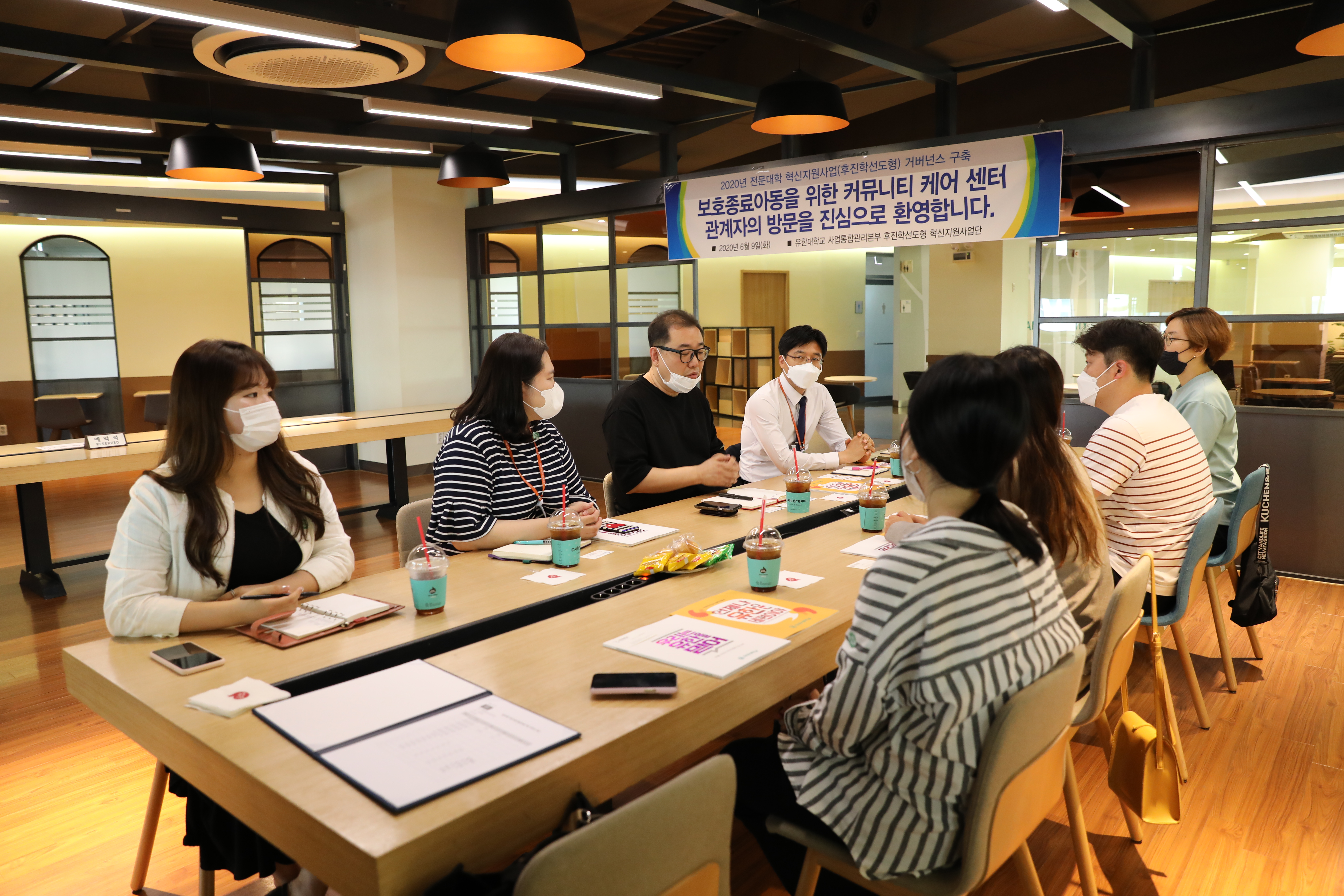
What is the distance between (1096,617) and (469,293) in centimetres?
780

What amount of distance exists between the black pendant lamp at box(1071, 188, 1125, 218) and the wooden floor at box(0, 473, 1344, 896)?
95.4 inches

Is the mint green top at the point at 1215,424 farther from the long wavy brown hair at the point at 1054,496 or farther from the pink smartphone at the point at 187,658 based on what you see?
the pink smartphone at the point at 187,658

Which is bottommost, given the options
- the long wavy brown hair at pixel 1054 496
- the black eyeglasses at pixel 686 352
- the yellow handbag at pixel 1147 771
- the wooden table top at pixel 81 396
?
the yellow handbag at pixel 1147 771

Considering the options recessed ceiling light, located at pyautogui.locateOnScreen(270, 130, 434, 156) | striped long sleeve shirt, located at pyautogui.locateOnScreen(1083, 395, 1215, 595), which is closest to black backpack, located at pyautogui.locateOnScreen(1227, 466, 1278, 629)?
striped long sleeve shirt, located at pyautogui.locateOnScreen(1083, 395, 1215, 595)

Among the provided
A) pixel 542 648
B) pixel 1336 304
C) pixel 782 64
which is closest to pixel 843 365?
pixel 782 64

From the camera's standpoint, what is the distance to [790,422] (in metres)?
4.26

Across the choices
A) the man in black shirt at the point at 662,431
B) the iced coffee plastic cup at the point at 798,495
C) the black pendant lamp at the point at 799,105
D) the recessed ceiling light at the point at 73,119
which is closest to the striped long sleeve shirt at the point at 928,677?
the iced coffee plastic cup at the point at 798,495

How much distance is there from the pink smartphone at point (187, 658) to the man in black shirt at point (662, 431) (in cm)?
179

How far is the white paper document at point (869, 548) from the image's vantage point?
2.52 metres

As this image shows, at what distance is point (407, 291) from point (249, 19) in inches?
194

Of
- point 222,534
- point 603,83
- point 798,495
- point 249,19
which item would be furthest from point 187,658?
point 603,83

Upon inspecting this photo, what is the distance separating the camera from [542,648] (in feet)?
5.88

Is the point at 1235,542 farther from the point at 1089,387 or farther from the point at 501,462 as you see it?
the point at 501,462

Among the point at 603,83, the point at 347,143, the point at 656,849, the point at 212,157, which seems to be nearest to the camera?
the point at 656,849
